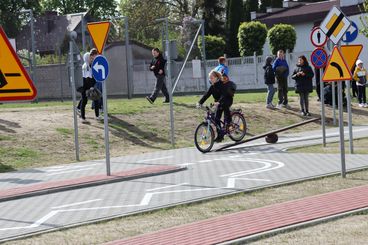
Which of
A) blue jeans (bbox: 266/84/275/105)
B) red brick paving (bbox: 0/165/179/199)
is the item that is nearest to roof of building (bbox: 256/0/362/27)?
blue jeans (bbox: 266/84/275/105)

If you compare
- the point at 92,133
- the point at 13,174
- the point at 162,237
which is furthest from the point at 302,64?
the point at 162,237

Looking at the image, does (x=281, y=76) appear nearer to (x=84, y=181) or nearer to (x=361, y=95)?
(x=361, y=95)

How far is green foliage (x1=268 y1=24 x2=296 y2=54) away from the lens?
4844 centimetres

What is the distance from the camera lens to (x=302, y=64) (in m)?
23.6

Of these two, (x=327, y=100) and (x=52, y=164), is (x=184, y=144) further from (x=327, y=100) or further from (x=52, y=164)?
(x=327, y=100)

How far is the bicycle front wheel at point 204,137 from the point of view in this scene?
1609cm

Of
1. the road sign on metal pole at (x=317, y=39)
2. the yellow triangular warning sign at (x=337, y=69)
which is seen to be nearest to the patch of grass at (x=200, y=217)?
the yellow triangular warning sign at (x=337, y=69)

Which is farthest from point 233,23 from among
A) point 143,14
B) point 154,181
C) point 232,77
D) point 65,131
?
point 154,181

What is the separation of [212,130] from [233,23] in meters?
52.1

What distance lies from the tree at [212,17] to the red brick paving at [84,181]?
56223mm

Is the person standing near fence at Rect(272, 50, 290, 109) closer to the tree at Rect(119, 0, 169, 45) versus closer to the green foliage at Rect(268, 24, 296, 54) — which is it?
the green foliage at Rect(268, 24, 296, 54)

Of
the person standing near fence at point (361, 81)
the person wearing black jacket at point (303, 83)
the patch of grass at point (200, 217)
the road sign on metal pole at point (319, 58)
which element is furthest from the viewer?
the person standing near fence at point (361, 81)

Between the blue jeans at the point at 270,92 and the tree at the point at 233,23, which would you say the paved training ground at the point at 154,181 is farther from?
the tree at the point at 233,23

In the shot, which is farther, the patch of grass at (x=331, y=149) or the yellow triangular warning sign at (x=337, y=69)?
the patch of grass at (x=331, y=149)
